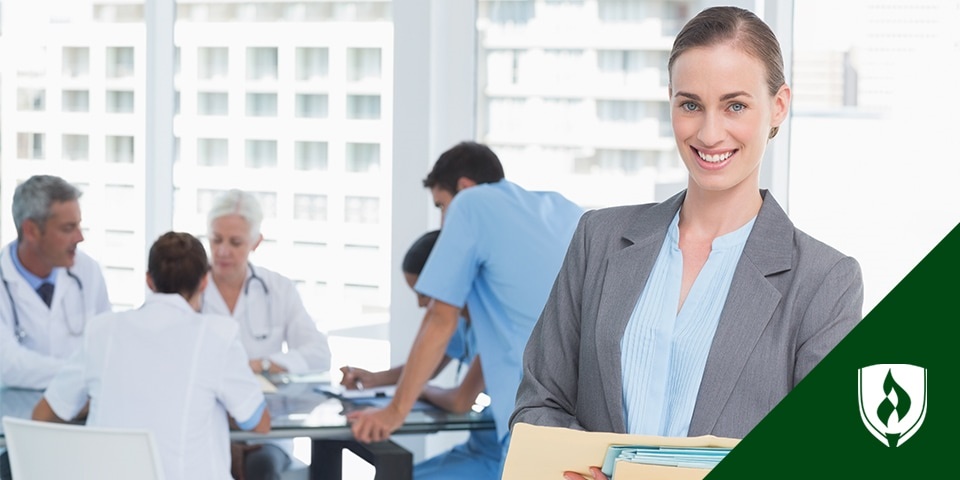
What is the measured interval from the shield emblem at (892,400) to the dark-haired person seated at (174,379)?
2201 mm

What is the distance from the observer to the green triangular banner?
1073 millimetres

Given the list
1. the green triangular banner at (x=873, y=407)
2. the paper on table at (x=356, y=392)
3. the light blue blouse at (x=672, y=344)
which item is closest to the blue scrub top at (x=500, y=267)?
the paper on table at (x=356, y=392)

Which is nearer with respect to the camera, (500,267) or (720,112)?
(720,112)

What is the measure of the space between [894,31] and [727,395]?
8.46 feet

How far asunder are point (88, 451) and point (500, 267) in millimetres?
1179

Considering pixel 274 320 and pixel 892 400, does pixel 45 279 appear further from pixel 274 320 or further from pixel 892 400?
pixel 892 400

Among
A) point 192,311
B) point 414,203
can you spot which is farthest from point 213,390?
point 414,203

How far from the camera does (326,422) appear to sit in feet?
10.5

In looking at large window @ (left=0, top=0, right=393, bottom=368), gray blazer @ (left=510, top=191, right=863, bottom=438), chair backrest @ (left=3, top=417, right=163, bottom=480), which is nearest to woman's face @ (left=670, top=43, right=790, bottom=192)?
gray blazer @ (left=510, top=191, right=863, bottom=438)

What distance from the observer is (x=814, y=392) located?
1.12m

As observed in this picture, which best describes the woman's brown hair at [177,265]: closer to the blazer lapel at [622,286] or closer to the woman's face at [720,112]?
the blazer lapel at [622,286]

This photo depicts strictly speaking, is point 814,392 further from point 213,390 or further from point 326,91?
point 326,91

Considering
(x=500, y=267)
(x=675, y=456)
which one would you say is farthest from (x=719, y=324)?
(x=500, y=267)

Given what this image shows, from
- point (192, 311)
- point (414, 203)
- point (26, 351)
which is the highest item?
point (414, 203)
